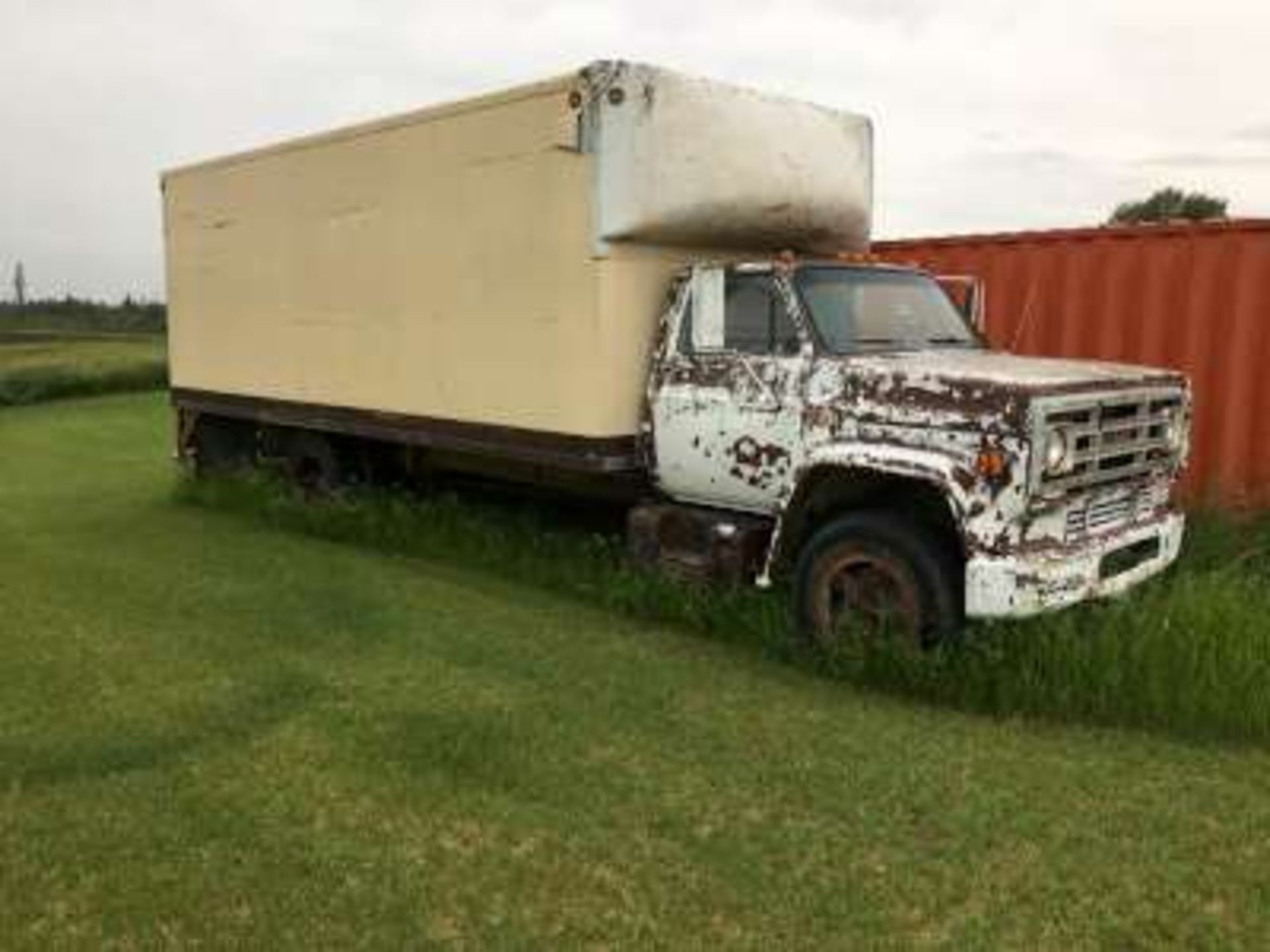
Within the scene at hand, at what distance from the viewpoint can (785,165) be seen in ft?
29.4

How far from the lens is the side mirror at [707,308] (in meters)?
8.25

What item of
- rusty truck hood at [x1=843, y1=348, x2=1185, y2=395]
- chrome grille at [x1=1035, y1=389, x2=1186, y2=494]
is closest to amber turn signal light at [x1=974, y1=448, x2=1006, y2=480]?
chrome grille at [x1=1035, y1=389, x2=1186, y2=494]

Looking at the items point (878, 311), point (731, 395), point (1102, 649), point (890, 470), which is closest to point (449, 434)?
point (731, 395)

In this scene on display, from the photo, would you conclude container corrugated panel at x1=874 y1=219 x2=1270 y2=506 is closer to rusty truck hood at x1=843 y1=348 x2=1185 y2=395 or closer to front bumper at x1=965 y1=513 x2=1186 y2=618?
A: rusty truck hood at x1=843 y1=348 x2=1185 y2=395

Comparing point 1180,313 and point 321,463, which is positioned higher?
point 1180,313

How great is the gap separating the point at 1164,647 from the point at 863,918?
278 cm

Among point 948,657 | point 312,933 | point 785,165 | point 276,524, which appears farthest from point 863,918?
point 276,524

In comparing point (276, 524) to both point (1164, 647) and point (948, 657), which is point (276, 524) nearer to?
point (948, 657)

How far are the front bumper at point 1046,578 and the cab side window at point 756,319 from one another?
183 centimetres

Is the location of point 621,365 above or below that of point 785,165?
below

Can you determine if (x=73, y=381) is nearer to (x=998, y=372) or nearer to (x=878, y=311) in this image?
(x=878, y=311)

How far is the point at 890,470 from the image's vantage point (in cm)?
712

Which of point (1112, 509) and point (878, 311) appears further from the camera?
point (878, 311)

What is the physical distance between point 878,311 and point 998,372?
1282 millimetres
